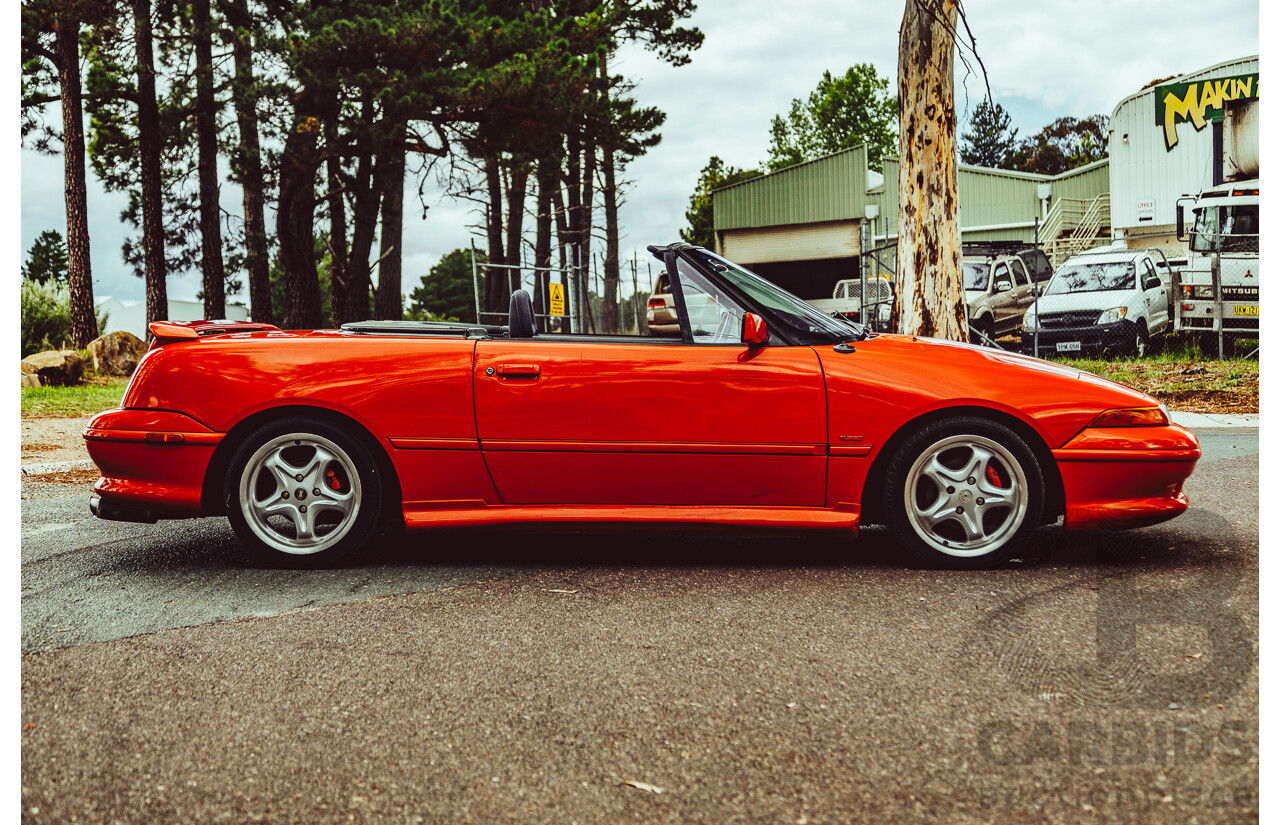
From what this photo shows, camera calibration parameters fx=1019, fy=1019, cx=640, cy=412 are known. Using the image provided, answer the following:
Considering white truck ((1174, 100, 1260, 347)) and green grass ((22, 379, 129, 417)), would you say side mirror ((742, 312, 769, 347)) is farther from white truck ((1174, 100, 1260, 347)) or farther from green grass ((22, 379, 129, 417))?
white truck ((1174, 100, 1260, 347))

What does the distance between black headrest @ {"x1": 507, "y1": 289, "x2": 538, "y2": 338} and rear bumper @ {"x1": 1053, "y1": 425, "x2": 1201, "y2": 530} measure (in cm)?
225

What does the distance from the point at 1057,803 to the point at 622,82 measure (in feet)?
95.0

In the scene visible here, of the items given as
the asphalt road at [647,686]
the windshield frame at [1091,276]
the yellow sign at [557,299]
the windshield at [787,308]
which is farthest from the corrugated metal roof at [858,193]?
the asphalt road at [647,686]

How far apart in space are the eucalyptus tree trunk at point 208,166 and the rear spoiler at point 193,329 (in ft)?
50.2

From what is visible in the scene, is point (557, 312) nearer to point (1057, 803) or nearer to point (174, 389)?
point (174, 389)

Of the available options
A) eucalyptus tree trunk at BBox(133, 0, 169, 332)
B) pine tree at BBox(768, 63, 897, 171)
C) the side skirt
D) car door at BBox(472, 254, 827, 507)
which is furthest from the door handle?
pine tree at BBox(768, 63, 897, 171)

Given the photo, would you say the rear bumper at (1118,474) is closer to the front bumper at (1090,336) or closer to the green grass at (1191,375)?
the green grass at (1191,375)

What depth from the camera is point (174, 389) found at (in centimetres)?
→ 437

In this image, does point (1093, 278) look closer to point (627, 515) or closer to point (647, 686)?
point (627, 515)

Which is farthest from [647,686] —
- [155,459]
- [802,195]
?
[802,195]

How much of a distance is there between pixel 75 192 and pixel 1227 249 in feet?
68.1

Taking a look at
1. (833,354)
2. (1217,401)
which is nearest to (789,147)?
(1217,401)

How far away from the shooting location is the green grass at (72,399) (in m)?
12.4

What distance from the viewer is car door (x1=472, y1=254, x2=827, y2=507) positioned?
421cm
